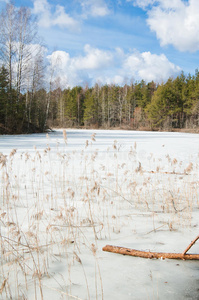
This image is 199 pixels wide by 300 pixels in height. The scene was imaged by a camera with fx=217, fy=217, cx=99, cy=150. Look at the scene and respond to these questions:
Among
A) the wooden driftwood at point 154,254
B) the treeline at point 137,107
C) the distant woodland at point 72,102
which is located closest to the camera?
the wooden driftwood at point 154,254

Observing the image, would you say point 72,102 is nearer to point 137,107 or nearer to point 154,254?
point 137,107

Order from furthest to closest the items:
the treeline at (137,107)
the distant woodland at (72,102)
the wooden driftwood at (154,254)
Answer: the treeline at (137,107), the distant woodland at (72,102), the wooden driftwood at (154,254)

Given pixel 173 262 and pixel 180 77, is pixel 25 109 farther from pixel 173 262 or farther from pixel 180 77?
pixel 180 77

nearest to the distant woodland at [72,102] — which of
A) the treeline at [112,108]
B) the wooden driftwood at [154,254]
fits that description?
the treeline at [112,108]

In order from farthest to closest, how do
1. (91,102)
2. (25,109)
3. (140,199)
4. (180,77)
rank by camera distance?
(91,102) → (180,77) → (25,109) → (140,199)

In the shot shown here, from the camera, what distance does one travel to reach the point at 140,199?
3.47 metres

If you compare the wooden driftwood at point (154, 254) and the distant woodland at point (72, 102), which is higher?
the distant woodland at point (72, 102)

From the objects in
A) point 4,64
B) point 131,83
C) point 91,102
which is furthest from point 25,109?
point 131,83

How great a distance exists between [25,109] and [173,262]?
20292 millimetres

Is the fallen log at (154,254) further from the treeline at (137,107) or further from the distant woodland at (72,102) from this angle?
the treeline at (137,107)

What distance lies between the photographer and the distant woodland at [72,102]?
17.8m

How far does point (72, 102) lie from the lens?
176 feet

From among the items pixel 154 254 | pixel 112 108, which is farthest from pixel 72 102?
pixel 154 254

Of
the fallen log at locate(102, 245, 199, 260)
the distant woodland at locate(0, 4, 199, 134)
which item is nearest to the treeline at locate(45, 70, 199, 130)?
the distant woodland at locate(0, 4, 199, 134)
